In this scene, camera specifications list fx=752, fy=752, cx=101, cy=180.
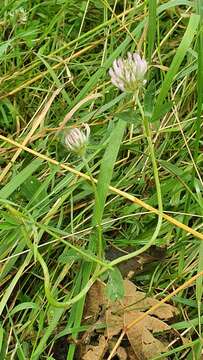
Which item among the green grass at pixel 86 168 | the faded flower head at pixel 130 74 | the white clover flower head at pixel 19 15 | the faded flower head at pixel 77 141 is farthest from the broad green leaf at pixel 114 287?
the white clover flower head at pixel 19 15

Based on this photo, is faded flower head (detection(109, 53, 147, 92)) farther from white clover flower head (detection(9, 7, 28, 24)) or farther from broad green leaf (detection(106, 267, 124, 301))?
white clover flower head (detection(9, 7, 28, 24))

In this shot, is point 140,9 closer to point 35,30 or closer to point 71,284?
point 35,30

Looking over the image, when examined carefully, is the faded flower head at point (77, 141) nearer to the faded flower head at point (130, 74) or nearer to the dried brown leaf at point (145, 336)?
the faded flower head at point (130, 74)

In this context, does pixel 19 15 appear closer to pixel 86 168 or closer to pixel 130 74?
pixel 86 168

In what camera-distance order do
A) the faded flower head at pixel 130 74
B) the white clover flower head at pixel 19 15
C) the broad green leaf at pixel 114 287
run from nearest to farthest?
1. the faded flower head at pixel 130 74
2. the broad green leaf at pixel 114 287
3. the white clover flower head at pixel 19 15

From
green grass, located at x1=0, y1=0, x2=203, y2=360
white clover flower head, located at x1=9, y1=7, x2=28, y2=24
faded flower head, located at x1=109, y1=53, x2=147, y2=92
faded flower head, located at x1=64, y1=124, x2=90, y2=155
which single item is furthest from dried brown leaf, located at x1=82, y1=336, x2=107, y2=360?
white clover flower head, located at x1=9, y1=7, x2=28, y2=24

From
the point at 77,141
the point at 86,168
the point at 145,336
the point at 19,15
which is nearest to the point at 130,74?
the point at 77,141

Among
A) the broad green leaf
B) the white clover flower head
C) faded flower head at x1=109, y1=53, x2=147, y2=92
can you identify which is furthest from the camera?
the white clover flower head

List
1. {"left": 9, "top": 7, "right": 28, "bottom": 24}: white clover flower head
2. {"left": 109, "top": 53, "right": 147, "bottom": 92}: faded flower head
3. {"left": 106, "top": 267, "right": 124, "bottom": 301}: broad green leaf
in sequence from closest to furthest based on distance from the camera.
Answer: {"left": 109, "top": 53, "right": 147, "bottom": 92}: faded flower head → {"left": 106, "top": 267, "right": 124, "bottom": 301}: broad green leaf → {"left": 9, "top": 7, "right": 28, "bottom": 24}: white clover flower head
